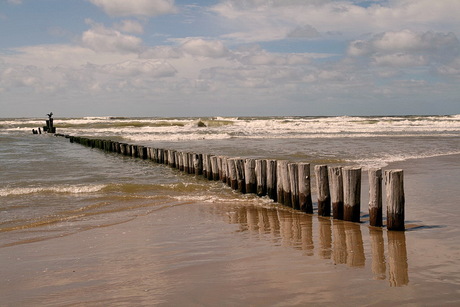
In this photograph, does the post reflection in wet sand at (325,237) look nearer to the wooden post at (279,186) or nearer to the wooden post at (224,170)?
the wooden post at (279,186)

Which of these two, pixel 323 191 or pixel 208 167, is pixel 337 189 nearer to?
pixel 323 191

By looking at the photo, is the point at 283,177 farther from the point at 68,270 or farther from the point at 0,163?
the point at 0,163

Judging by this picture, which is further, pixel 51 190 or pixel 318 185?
pixel 51 190

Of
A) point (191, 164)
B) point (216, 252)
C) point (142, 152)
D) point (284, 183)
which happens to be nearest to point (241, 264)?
point (216, 252)

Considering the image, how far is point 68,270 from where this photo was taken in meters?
5.52

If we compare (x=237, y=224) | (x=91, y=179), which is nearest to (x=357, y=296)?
(x=237, y=224)

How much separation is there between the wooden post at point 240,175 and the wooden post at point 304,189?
8.88 feet

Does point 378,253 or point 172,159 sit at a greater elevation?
point 172,159

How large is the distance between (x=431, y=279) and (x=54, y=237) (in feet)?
18.3

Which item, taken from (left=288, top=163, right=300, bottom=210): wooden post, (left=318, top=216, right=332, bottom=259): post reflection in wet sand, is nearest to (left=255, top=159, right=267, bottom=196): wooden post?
(left=288, top=163, right=300, bottom=210): wooden post

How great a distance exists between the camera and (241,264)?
5496 millimetres

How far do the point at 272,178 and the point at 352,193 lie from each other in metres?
2.66

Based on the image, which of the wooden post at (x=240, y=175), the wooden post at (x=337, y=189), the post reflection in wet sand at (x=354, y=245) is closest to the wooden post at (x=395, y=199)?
the post reflection in wet sand at (x=354, y=245)

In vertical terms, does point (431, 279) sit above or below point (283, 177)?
below
